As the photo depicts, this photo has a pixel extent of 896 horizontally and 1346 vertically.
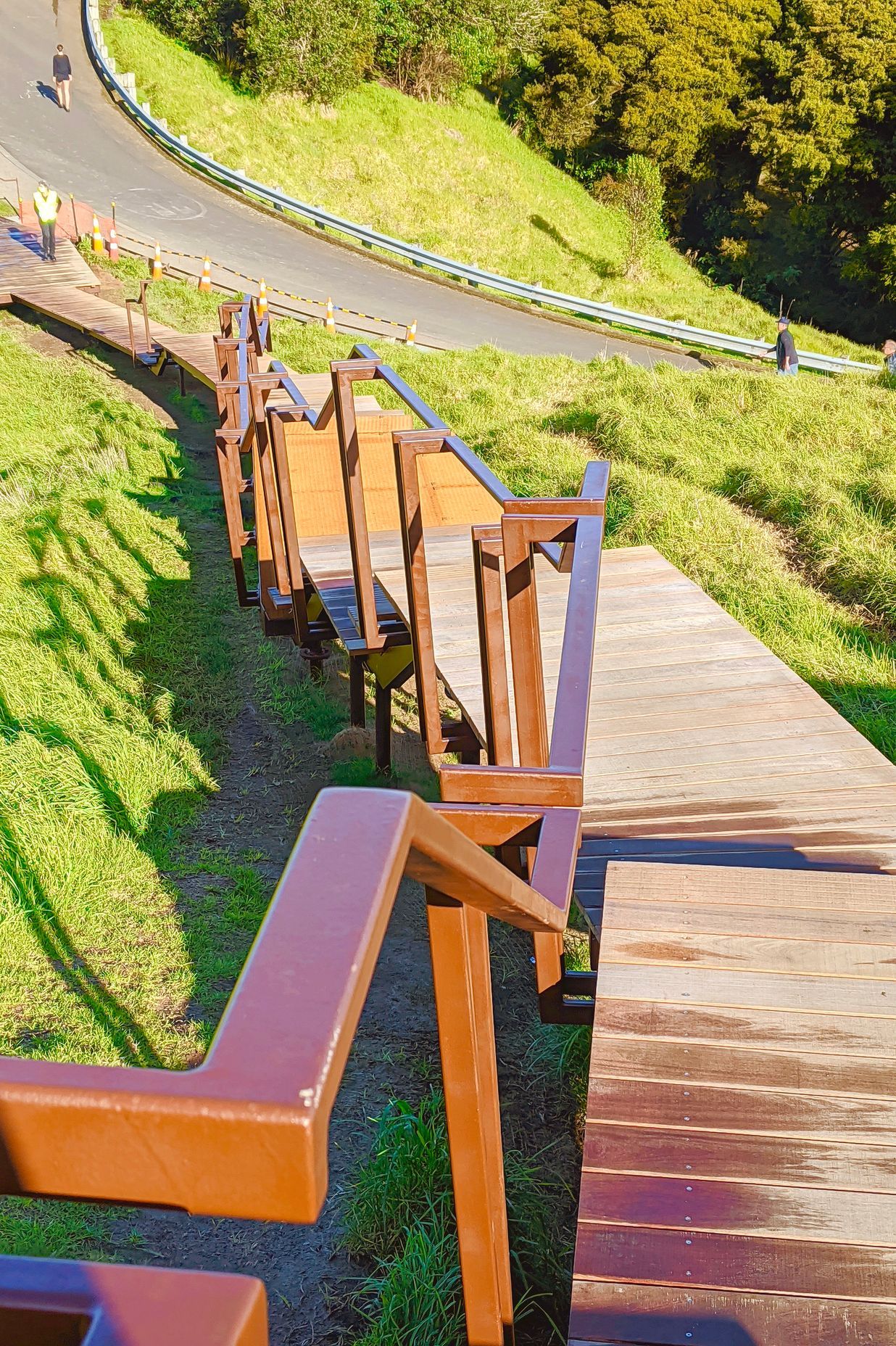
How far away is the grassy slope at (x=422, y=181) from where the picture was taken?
2538 cm

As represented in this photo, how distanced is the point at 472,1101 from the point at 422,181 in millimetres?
A: 28708

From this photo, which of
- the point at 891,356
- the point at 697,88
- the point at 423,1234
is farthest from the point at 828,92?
the point at 423,1234

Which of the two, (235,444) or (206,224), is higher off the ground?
(206,224)

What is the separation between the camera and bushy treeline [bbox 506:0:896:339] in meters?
27.6

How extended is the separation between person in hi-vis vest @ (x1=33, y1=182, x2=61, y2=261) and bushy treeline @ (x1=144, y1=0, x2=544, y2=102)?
12747 mm

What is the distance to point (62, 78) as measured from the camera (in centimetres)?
2281

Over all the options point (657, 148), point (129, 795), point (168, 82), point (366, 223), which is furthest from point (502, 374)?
point (657, 148)

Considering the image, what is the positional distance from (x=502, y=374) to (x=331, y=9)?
66.4ft

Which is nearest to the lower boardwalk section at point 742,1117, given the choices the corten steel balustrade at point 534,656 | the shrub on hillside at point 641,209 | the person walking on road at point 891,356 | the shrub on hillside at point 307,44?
the corten steel balustrade at point 534,656

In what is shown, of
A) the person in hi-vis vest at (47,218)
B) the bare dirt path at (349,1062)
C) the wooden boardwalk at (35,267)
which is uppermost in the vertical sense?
the person in hi-vis vest at (47,218)

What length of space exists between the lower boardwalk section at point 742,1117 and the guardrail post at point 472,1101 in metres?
0.18

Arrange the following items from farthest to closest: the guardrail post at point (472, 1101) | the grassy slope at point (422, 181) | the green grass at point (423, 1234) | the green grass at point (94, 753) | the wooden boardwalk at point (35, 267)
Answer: the grassy slope at point (422, 181) < the wooden boardwalk at point (35, 267) < the green grass at point (94, 753) < the green grass at point (423, 1234) < the guardrail post at point (472, 1101)

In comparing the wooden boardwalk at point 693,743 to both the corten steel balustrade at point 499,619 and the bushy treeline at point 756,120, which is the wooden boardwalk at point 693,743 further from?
the bushy treeline at point 756,120

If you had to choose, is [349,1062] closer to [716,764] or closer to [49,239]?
[716,764]
